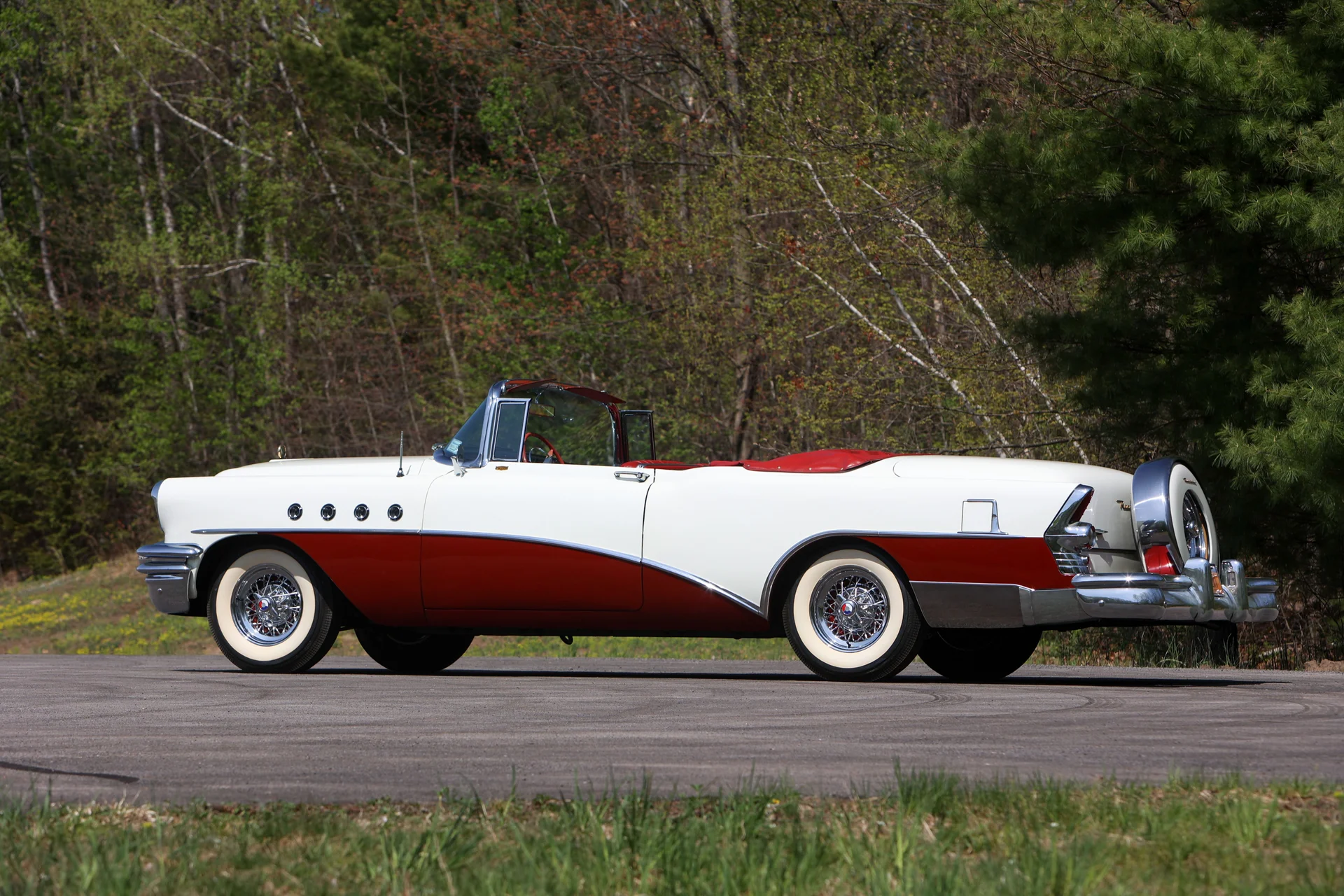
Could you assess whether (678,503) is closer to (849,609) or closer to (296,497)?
(849,609)

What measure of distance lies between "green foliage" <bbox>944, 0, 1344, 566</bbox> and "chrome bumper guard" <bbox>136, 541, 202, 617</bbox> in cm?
680

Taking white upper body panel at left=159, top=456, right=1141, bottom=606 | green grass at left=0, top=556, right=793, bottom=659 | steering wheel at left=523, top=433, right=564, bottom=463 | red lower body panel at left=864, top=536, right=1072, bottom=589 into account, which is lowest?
green grass at left=0, top=556, right=793, bottom=659

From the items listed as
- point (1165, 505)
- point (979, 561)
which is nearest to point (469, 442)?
point (979, 561)

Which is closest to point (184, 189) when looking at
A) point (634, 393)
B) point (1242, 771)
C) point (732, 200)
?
point (634, 393)

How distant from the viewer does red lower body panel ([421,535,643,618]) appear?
9391 mm

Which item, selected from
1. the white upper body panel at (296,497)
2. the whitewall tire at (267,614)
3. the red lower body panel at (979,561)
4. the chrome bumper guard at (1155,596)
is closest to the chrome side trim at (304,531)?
the white upper body panel at (296,497)

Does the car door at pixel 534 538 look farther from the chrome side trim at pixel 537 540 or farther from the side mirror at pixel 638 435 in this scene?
the side mirror at pixel 638 435

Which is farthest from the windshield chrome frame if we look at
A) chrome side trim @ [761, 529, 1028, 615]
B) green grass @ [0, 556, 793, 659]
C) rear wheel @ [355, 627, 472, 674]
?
green grass @ [0, 556, 793, 659]

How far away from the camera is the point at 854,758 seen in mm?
5574

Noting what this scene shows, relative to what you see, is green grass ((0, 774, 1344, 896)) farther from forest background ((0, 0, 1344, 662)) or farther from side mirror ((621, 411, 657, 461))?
forest background ((0, 0, 1344, 662))

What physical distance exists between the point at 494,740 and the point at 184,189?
40.2 meters

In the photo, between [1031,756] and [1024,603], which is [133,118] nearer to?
[1024,603]

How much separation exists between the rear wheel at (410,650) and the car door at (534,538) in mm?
1447

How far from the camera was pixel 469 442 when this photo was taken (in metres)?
10.1
